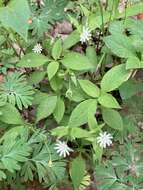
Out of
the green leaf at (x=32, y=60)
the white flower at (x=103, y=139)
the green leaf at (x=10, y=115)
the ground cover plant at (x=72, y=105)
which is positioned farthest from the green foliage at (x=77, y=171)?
the green leaf at (x=32, y=60)

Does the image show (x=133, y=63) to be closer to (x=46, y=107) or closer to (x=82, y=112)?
(x=82, y=112)

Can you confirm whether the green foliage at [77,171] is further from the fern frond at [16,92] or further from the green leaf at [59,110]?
the fern frond at [16,92]

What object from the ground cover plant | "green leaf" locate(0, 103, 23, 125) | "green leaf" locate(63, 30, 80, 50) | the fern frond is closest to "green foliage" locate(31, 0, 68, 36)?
the ground cover plant

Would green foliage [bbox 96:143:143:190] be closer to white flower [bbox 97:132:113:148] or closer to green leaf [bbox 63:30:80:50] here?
white flower [bbox 97:132:113:148]

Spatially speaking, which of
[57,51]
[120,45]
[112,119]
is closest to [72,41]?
[57,51]

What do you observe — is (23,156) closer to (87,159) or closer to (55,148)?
(55,148)

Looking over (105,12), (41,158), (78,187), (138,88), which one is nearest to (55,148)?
(41,158)

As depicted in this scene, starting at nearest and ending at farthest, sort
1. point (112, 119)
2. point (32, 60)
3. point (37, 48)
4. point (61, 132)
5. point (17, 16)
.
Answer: point (17, 16), point (61, 132), point (112, 119), point (32, 60), point (37, 48)
